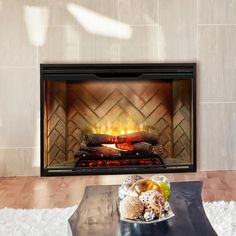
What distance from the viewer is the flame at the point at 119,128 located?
362cm

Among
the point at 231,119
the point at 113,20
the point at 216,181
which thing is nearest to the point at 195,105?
the point at 231,119

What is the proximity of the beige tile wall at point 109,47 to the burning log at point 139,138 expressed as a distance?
40 centimetres

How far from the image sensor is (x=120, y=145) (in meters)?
3.56

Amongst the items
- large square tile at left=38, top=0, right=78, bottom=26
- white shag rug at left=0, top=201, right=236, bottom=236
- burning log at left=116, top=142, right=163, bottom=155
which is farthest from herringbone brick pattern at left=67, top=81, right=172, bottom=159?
white shag rug at left=0, top=201, right=236, bottom=236

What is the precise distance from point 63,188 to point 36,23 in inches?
54.6

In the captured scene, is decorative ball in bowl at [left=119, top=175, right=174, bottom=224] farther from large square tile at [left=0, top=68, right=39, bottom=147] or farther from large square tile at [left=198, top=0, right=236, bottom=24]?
large square tile at [left=198, top=0, right=236, bottom=24]

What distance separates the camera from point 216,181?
10.4 feet

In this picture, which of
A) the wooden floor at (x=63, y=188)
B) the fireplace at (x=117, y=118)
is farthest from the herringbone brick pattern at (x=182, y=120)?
Result: the wooden floor at (x=63, y=188)

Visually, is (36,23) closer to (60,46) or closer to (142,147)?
(60,46)

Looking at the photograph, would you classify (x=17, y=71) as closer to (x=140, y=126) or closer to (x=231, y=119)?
(x=140, y=126)

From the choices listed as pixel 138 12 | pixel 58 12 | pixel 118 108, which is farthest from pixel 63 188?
pixel 138 12

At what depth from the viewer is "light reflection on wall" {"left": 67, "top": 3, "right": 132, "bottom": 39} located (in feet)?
11.1

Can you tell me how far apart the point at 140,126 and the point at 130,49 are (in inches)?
27.7

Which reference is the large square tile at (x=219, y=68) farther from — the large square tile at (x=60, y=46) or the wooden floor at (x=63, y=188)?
the large square tile at (x=60, y=46)
